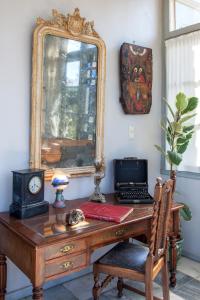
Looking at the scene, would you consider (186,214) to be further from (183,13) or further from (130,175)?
(183,13)

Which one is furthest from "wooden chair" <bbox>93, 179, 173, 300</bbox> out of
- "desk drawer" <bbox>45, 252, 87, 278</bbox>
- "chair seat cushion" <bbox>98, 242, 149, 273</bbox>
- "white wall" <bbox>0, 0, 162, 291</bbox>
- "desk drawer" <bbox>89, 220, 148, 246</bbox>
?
"white wall" <bbox>0, 0, 162, 291</bbox>

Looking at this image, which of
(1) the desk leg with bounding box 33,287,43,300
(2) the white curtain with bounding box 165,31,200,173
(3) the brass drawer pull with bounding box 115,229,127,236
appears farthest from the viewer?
(2) the white curtain with bounding box 165,31,200,173

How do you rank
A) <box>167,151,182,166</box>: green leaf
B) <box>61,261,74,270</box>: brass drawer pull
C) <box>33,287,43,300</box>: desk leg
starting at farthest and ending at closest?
<box>167,151,182,166</box>: green leaf < <box>61,261,74,270</box>: brass drawer pull < <box>33,287,43,300</box>: desk leg

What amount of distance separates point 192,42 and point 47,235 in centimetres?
228

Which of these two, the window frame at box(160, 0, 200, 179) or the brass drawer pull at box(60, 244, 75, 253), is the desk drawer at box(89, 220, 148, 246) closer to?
the brass drawer pull at box(60, 244, 75, 253)

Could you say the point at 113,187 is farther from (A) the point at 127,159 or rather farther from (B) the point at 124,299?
(B) the point at 124,299

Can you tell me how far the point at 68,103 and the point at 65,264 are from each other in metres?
1.23

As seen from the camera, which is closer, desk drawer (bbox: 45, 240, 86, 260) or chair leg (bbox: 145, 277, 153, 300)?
desk drawer (bbox: 45, 240, 86, 260)

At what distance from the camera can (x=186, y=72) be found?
9.30 ft

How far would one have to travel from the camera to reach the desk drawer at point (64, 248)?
1.49 meters

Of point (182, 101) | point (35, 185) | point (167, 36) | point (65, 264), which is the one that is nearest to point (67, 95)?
point (35, 185)

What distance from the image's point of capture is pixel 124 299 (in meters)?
2.15

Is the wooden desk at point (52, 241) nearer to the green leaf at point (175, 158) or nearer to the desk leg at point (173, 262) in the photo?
the desk leg at point (173, 262)

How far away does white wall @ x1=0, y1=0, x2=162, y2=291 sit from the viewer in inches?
78.8
